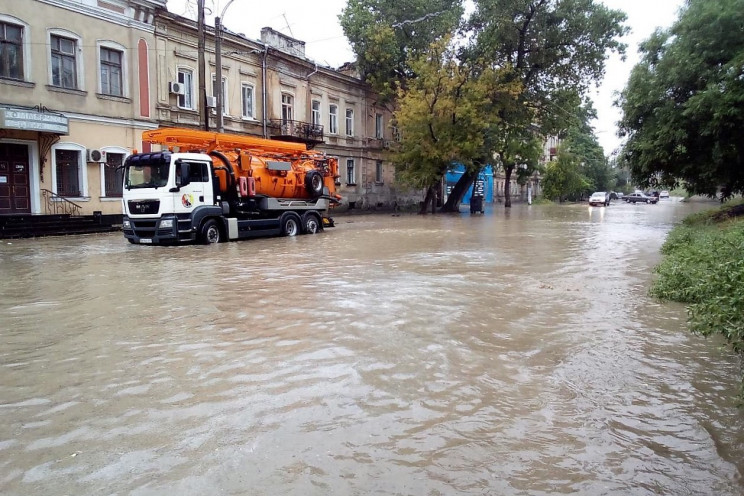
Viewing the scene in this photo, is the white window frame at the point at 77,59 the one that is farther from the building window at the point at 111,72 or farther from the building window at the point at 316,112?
the building window at the point at 316,112

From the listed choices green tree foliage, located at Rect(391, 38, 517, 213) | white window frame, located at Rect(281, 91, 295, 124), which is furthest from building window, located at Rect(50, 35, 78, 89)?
green tree foliage, located at Rect(391, 38, 517, 213)

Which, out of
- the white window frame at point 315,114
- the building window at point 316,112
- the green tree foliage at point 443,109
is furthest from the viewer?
the building window at point 316,112

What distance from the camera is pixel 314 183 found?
21188 mm

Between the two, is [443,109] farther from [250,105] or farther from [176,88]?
[176,88]

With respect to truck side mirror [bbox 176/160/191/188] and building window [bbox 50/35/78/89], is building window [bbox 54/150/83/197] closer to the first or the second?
building window [bbox 50/35/78/89]

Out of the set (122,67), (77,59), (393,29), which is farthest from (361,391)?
(393,29)

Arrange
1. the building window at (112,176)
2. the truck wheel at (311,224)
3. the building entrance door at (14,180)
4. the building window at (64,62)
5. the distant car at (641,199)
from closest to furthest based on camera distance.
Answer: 1. the building entrance door at (14,180)
2. the truck wheel at (311,224)
3. the building window at (64,62)
4. the building window at (112,176)
5. the distant car at (641,199)

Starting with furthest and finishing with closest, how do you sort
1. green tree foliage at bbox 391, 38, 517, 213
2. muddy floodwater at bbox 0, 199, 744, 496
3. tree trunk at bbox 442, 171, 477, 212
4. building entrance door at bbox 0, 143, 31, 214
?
tree trunk at bbox 442, 171, 477, 212
green tree foliage at bbox 391, 38, 517, 213
building entrance door at bbox 0, 143, 31, 214
muddy floodwater at bbox 0, 199, 744, 496

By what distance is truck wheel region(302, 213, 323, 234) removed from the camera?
21312 mm

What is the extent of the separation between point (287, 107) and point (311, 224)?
1445 centimetres

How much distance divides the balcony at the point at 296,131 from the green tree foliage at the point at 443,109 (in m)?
5.27

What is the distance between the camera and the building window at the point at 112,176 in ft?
77.2

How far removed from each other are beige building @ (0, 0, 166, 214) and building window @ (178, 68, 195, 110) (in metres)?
1.75

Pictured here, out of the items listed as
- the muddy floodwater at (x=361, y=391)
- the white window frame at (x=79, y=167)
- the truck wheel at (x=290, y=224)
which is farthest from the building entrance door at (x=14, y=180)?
the muddy floodwater at (x=361, y=391)
